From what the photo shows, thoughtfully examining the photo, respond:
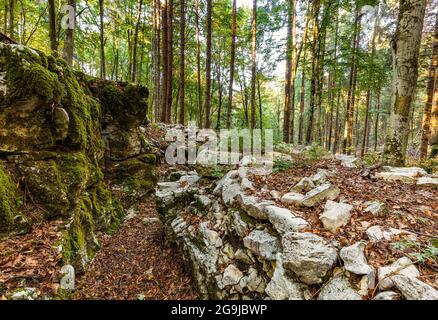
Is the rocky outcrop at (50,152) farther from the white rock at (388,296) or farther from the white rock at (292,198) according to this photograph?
the white rock at (388,296)

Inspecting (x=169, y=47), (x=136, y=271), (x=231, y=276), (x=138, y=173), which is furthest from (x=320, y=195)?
(x=169, y=47)

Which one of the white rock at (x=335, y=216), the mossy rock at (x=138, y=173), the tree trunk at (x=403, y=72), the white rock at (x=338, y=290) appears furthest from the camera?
the mossy rock at (x=138, y=173)

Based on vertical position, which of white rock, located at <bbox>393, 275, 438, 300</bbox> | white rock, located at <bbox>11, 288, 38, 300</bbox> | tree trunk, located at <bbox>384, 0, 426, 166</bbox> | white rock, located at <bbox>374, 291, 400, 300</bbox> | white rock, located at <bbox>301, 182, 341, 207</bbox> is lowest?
white rock, located at <bbox>11, 288, 38, 300</bbox>

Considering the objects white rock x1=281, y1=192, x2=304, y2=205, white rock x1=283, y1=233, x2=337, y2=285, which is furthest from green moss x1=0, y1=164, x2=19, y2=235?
white rock x1=281, y1=192, x2=304, y2=205

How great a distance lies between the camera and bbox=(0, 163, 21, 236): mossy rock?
138 inches

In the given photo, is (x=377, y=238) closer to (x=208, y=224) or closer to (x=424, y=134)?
(x=208, y=224)

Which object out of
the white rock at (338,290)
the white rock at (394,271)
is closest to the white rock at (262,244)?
the white rock at (338,290)

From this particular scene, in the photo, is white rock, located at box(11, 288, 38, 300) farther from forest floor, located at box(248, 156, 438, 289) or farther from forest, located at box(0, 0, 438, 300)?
forest floor, located at box(248, 156, 438, 289)

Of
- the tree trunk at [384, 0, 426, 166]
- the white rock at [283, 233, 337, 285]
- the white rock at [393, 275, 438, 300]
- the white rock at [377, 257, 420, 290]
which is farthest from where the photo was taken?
the tree trunk at [384, 0, 426, 166]

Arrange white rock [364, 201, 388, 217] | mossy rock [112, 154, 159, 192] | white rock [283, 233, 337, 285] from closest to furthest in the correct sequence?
1. white rock [283, 233, 337, 285]
2. white rock [364, 201, 388, 217]
3. mossy rock [112, 154, 159, 192]

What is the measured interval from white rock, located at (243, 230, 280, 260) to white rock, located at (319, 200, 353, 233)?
723 millimetres

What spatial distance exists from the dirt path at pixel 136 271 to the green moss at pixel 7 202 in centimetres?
142

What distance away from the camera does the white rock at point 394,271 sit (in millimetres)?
2301

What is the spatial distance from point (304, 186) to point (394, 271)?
194cm
